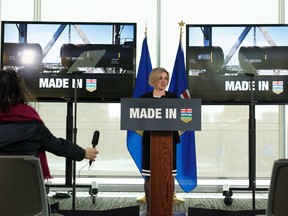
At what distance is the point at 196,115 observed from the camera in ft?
8.08

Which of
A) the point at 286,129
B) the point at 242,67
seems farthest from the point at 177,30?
the point at 286,129

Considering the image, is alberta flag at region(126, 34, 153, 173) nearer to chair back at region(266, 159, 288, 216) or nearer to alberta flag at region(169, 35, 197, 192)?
alberta flag at region(169, 35, 197, 192)

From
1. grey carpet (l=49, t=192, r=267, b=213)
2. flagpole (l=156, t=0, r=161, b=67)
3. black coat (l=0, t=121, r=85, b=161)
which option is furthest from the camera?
flagpole (l=156, t=0, r=161, b=67)

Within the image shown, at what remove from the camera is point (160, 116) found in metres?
2.45

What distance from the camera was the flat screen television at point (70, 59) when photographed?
4340mm

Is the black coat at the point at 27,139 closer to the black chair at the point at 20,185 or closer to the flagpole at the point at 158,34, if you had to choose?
the black chair at the point at 20,185

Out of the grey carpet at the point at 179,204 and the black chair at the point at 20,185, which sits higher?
the black chair at the point at 20,185

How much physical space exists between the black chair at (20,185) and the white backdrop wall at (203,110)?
3853 millimetres

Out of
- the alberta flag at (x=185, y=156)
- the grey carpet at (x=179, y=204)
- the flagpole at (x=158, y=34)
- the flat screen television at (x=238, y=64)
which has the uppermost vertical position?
the flagpole at (x=158, y=34)

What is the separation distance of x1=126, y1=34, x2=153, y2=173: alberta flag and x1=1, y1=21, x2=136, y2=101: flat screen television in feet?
1.04

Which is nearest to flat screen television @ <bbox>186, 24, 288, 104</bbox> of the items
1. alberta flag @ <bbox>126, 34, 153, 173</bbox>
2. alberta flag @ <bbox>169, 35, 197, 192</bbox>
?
alberta flag @ <bbox>169, 35, 197, 192</bbox>

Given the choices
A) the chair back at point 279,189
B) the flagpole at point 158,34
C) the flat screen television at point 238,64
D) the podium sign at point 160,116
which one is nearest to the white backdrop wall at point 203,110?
the flagpole at point 158,34

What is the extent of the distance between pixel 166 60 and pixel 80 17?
1.39 meters

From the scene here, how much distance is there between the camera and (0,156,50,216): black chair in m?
1.43
